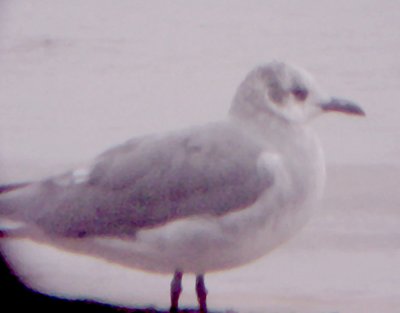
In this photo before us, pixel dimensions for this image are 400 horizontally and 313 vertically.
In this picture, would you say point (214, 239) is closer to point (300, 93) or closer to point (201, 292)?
point (201, 292)

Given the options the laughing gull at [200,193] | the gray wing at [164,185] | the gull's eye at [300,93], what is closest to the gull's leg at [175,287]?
the laughing gull at [200,193]

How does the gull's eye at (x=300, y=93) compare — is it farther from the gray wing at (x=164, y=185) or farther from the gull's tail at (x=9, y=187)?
the gull's tail at (x=9, y=187)

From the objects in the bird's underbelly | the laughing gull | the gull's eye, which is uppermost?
the gull's eye

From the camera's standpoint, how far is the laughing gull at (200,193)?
3.60 m

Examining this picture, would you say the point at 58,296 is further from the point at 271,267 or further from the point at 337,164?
the point at 337,164

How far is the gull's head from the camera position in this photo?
149 inches

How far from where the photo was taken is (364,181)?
5883 mm

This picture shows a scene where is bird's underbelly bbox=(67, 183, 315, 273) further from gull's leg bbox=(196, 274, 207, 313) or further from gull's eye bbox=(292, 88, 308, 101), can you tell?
gull's eye bbox=(292, 88, 308, 101)

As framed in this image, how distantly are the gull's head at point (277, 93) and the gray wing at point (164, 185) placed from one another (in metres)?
0.11

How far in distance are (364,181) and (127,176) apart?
7.84 ft

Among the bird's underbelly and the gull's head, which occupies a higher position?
the gull's head

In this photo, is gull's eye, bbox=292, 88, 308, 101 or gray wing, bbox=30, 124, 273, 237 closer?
gray wing, bbox=30, 124, 273, 237

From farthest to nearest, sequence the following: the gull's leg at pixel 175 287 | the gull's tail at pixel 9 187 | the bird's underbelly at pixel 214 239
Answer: the gull's tail at pixel 9 187 → the gull's leg at pixel 175 287 → the bird's underbelly at pixel 214 239

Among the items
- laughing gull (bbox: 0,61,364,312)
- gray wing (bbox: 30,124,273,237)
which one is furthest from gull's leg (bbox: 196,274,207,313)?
gray wing (bbox: 30,124,273,237)
